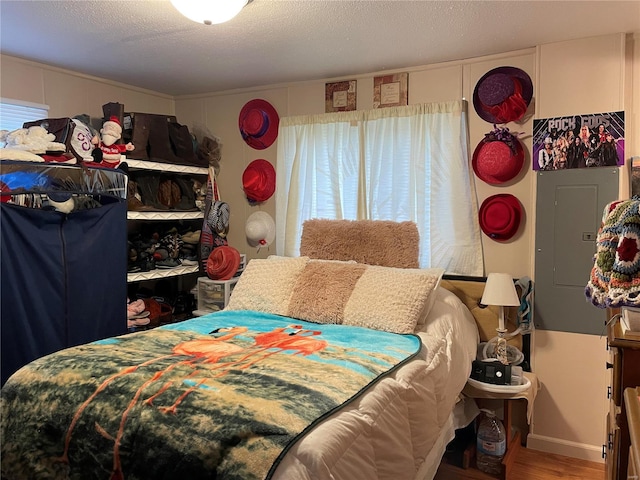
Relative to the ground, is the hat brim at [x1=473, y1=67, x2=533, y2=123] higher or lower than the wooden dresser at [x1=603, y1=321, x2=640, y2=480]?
higher

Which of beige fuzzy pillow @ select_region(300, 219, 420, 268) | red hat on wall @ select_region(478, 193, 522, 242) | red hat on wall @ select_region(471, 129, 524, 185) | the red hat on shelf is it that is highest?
red hat on wall @ select_region(471, 129, 524, 185)

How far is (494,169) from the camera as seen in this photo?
3.08 meters

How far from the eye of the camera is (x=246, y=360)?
2.03 m

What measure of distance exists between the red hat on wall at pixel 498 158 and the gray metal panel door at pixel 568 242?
18 centimetres

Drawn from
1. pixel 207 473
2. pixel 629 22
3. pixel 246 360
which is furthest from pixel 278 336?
pixel 629 22

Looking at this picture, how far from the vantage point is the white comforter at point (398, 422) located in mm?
1433

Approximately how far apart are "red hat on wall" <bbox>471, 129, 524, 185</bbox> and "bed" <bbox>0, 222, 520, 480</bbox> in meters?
0.84

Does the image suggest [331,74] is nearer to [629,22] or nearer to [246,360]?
[629,22]

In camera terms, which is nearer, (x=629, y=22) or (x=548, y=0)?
(x=548, y=0)

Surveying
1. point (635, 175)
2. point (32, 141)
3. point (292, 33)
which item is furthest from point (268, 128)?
point (635, 175)

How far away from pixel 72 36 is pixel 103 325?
169cm

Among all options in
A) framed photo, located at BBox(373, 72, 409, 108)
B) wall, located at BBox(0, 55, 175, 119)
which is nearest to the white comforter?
framed photo, located at BBox(373, 72, 409, 108)

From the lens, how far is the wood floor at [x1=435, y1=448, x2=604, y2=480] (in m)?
2.62

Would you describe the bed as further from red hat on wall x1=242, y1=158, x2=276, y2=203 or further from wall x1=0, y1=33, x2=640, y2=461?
red hat on wall x1=242, y1=158, x2=276, y2=203
